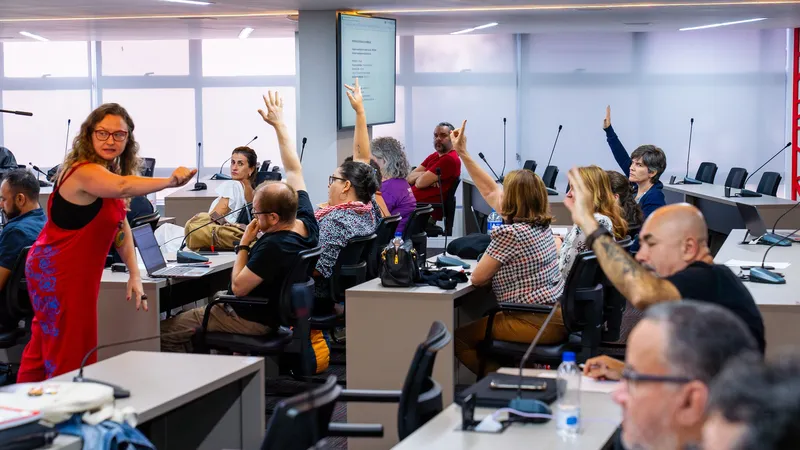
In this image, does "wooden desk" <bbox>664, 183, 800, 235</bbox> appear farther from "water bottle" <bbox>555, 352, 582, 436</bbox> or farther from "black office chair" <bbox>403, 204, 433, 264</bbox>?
"water bottle" <bbox>555, 352, 582, 436</bbox>

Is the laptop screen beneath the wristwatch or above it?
beneath

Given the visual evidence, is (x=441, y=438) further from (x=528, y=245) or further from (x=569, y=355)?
(x=528, y=245)

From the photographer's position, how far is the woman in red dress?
393 centimetres

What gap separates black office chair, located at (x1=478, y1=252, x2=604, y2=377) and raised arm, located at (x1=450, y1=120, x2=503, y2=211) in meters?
0.84

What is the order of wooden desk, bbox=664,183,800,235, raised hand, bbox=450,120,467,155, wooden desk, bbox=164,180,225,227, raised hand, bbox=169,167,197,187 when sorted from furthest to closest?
wooden desk, bbox=164,180,225,227
wooden desk, bbox=664,183,800,235
raised hand, bbox=450,120,467,155
raised hand, bbox=169,167,197,187

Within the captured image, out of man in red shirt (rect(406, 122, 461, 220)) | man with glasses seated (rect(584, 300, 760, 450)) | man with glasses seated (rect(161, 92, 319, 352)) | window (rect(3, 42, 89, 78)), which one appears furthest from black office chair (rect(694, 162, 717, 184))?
man with glasses seated (rect(584, 300, 760, 450))

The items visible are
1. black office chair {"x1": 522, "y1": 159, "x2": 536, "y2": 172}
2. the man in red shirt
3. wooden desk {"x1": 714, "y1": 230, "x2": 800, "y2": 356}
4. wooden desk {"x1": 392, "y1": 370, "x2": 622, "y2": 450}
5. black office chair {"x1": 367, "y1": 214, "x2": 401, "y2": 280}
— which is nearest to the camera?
wooden desk {"x1": 392, "y1": 370, "x2": 622, "y2": 450}

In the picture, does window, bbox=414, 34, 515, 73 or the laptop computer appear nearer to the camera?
the laptop computer

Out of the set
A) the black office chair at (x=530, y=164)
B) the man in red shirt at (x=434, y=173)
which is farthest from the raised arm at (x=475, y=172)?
the black office chair at (x=530, y=164)

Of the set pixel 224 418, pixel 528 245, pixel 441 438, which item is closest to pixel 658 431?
pixel 441 438

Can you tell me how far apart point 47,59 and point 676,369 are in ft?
47.2

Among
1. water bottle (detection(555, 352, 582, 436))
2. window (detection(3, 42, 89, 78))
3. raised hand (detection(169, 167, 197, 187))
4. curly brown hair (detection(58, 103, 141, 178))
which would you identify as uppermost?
window (detection(3, 42, 89, 78))

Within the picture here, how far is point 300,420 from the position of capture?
2389 millimetres

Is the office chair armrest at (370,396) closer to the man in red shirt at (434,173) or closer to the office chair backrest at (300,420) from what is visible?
the office chair backrest at (300,420)
